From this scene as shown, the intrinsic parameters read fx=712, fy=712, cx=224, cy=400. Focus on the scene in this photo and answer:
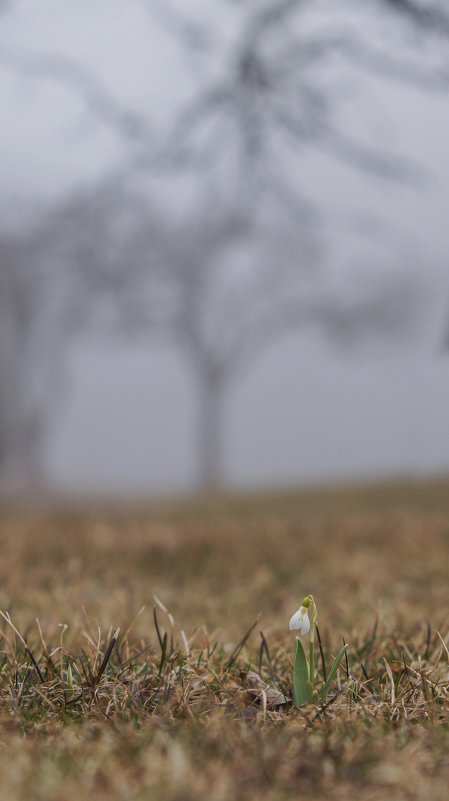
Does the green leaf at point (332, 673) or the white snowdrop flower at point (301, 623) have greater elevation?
the white snowdrop flower at point (301, 623)

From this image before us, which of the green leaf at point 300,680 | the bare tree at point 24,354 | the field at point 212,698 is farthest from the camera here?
the bare tree at point 24,354

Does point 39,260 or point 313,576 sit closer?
point 313,576

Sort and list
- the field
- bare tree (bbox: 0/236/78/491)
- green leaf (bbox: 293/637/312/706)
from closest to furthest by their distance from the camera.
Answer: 1. the field
2. green leaf (bbox: 293/637/312/706)
3. bare tree (bbox: 0/236/78/491)

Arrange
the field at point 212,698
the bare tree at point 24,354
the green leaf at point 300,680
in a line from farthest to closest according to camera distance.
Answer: the bare tree at point 24,354
the green leaf at point 300,680
the field at point 212,698

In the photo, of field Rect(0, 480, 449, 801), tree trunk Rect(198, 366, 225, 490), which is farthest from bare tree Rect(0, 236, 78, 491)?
field Rect(0, 480, 449, 801)

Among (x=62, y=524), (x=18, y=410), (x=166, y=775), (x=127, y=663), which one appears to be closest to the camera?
(x=166, y=775)

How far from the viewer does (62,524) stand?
7.68m

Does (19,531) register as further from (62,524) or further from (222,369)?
(222,369)

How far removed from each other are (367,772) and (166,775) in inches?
17.0

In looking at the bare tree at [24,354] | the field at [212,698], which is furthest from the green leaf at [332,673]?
the bare tree at [24,354]

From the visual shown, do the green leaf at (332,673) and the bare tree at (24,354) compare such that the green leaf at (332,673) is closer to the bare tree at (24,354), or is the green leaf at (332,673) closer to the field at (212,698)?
the field at (212,698)

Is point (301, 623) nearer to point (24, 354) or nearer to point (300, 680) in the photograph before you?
point (300, 680)

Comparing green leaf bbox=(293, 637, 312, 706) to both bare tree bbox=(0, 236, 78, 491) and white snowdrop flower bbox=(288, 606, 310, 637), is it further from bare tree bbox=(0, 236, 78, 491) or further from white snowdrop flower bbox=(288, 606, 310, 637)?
bare tree bbox=(0, 236, 78, 491)

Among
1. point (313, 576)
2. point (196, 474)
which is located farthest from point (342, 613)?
point (196, 474)
